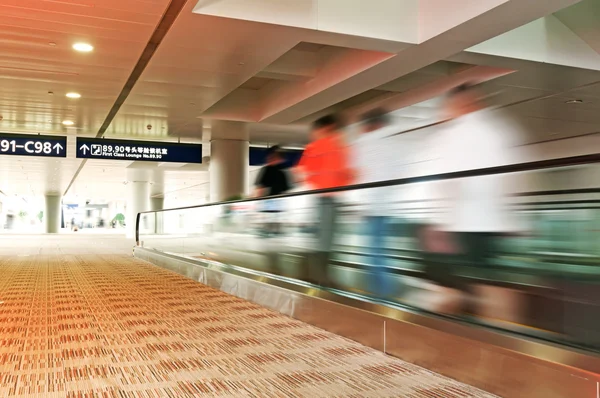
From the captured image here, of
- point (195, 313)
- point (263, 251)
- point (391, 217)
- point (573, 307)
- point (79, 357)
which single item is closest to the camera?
point (573, 307)

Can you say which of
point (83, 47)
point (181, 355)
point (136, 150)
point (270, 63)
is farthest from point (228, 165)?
point (181, 355)

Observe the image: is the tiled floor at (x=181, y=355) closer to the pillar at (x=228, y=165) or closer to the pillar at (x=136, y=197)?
the pillar at (x=228, y=165)

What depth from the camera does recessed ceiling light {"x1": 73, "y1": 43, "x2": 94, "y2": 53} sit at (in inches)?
321

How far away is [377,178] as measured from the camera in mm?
8391

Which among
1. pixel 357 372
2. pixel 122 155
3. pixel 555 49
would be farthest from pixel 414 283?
pixel 122 155

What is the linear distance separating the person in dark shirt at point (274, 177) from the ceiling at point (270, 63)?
134 cm

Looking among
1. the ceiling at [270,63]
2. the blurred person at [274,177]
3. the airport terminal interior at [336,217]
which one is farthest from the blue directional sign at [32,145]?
the blurred person at [274,177]

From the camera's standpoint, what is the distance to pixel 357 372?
3.46 m

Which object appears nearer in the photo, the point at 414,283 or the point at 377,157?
the point at 414,283

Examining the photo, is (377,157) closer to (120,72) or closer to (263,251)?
(263,251)

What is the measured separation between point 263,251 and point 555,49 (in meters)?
5.92

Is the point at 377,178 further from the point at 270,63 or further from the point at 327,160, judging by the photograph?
the point at 270,63

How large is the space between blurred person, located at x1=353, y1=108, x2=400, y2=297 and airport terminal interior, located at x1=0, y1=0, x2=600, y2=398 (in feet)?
0.08

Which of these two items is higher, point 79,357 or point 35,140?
point 35,140
